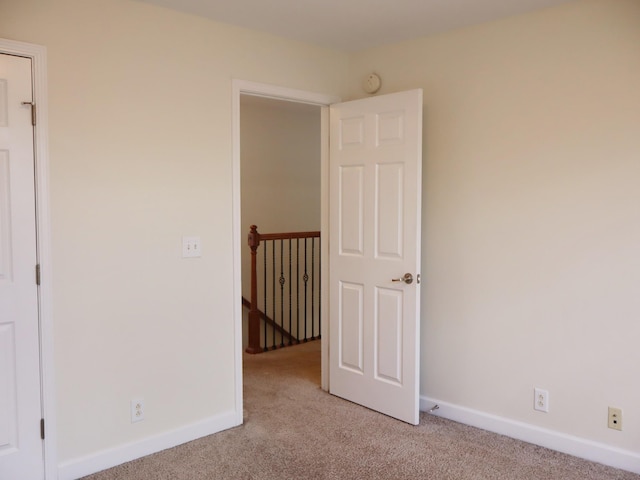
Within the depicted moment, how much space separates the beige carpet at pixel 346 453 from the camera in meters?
2.55

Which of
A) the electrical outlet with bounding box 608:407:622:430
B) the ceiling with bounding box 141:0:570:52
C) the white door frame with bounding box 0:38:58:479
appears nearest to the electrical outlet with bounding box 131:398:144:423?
the white door frame with bounding box 0:38:58:479

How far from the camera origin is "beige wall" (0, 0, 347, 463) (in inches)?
96.0

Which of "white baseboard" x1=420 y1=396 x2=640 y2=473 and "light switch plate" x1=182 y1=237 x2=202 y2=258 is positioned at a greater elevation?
"light switch plate" x1=182 y1=237 x2=202 y2=258

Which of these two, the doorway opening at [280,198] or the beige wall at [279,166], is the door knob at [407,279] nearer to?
the doorway opening at [280,198]

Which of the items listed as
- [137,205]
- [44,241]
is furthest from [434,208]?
[44,241]

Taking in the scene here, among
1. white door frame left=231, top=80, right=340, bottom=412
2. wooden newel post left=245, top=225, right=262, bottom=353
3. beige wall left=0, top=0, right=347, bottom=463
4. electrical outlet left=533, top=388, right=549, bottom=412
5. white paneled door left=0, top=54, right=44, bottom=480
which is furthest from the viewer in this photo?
wooden newel post left=245, top=225, right=262, bottom=353

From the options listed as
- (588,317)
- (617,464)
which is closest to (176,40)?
(588,317)

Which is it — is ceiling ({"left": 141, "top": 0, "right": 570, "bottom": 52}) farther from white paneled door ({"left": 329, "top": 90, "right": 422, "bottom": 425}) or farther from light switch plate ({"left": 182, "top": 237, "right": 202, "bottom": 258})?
light switch plate ({"left": 182, "top": 237, "right": 202, "bottom": 258})

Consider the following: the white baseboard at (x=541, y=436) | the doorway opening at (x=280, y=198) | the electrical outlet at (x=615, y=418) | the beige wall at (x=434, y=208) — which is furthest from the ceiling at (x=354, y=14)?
the doorway opening at (x=280, y=198)

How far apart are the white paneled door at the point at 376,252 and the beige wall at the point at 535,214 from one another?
24cm

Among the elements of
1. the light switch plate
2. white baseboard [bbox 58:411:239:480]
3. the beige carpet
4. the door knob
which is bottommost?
the beige carpet

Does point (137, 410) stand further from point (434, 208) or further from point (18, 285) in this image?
point (434, 208)

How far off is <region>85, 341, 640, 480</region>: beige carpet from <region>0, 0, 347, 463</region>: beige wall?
0.80 ft

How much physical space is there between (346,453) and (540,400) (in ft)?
3.66
